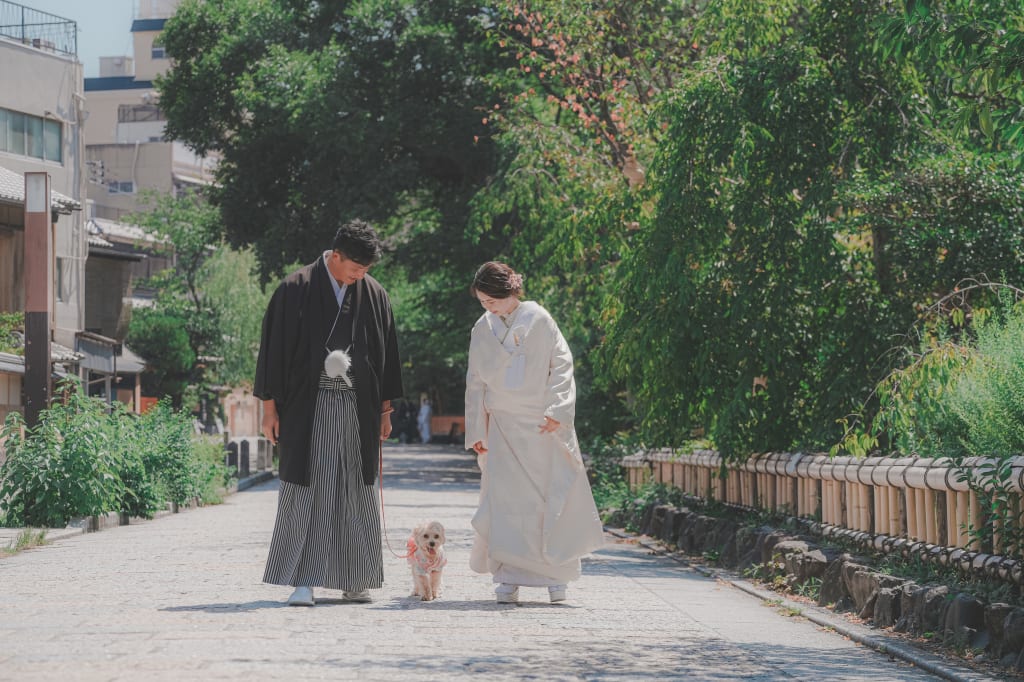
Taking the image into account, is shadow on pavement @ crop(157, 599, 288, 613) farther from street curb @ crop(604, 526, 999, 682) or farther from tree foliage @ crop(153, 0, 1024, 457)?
tree foliage @ crop(153, 0, 1024, 457)

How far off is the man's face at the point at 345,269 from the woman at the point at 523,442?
87 centimetres

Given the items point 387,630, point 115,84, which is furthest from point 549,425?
point 115,84

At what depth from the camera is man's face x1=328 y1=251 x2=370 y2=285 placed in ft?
29.1

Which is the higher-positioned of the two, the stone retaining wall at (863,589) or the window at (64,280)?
the window at (64,280)

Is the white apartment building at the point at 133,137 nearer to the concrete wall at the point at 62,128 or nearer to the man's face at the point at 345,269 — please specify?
the concrete wall at the point at 62,128

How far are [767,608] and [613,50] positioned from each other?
16.1m

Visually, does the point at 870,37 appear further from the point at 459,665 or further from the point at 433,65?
the point at 433,65

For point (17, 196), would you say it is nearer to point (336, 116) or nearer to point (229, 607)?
point (336, 116)

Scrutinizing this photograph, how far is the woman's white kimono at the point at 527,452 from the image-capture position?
30.7ft

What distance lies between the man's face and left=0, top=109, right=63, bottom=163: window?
28.2 m

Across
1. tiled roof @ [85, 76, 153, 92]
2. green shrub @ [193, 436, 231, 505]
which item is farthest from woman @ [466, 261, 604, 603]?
tiled roof @ [85, 76, 153, 92]

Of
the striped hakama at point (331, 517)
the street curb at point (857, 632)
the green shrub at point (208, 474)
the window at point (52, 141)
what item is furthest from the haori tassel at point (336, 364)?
the window at point (52, 141)

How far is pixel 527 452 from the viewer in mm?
9477

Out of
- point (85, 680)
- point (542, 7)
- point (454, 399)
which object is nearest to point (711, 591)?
point (85, 680)
